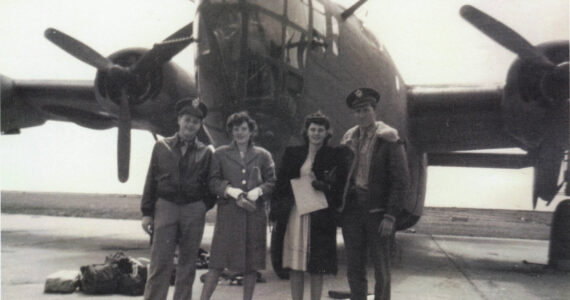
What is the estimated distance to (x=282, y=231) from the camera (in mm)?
4617

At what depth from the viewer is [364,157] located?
4.62 metres

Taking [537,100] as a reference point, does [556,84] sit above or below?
above

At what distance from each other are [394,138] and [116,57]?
795 centimetres

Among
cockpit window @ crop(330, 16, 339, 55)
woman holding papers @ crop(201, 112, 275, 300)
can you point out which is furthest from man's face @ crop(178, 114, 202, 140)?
cockpit window @ crop(330, 16, 339, 55)

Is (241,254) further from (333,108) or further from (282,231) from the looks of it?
(333,108)

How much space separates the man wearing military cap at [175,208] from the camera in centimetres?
437

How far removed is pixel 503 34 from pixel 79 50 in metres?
7.90

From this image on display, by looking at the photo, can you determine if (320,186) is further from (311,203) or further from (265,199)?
(265,199)

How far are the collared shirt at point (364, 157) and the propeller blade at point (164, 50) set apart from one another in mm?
6158

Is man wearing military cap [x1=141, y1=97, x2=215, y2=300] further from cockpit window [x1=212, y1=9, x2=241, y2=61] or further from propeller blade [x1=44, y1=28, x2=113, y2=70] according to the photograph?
propeller blade [x1=44, y1=28, x2=113, y2=70]

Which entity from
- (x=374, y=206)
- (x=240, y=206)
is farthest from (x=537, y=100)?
(x=240, y=206)

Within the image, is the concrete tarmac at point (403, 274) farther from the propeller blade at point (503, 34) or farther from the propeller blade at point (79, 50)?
the propeller blade at point (79, 50)

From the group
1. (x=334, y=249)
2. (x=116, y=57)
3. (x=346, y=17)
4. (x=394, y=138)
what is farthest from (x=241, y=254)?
(x=116, y=57)

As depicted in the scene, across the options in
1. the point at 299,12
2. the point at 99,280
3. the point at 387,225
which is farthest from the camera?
the point at 299,12
